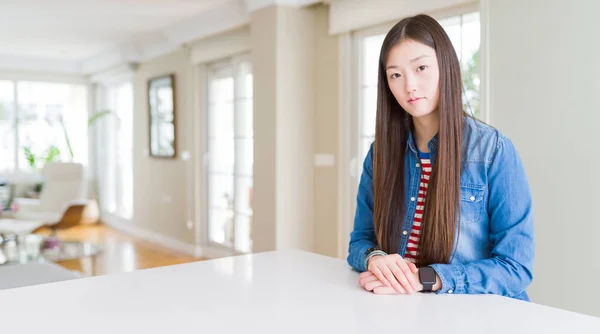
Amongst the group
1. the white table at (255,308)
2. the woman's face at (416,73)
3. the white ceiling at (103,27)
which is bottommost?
the white table at (255,308)

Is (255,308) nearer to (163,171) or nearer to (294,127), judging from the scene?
(294,127)

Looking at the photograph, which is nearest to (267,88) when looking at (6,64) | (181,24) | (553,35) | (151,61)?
(181,24)

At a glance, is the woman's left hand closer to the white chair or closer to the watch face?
the watch face

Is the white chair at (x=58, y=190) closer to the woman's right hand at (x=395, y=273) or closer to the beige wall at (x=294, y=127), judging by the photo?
the beige wall at (x=294, y=127)

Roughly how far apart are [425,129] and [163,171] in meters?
5.78

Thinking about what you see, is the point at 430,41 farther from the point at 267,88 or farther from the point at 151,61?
the point at 151,61

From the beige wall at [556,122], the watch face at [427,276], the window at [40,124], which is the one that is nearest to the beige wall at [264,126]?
the beige wall at [556,122]

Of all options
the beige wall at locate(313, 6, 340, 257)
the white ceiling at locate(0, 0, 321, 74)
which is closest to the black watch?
the beige wall at locate(313, 6, 340, 257)

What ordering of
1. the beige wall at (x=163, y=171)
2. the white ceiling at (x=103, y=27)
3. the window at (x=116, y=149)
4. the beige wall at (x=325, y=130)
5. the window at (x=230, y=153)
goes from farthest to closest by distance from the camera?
the window at (x=116, y=149), the beige wall at (x=163, y=171), the window at (x=230, y=153), the white ceiling at (x=103, y=27), the beige wall at (x=325, y=130)

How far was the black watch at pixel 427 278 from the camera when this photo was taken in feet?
3.84

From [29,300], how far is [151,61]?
248 inches

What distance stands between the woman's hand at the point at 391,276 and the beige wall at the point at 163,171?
16.9 feet

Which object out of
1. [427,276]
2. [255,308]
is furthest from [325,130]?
[255,308]

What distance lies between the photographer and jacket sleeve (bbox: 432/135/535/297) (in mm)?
1216
